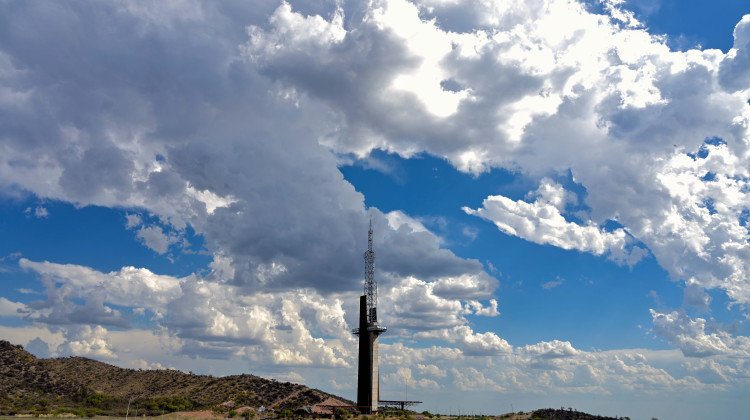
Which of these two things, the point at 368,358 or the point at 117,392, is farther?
the point at 117,392

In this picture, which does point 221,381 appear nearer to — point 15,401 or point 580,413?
point 15,401

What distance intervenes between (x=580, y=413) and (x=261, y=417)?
343 feet

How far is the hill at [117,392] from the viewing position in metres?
150

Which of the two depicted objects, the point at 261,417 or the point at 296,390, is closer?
the point at 261,417

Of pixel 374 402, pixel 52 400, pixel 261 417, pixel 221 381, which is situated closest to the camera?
pixel 374 402

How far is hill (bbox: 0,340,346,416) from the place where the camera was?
149875 mm

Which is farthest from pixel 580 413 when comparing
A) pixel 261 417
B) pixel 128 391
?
pixel 128 391

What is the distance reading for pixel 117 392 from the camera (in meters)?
180

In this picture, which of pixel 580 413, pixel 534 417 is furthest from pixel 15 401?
pixel 580 413

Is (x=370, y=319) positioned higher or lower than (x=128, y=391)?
higher

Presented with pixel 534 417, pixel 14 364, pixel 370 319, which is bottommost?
pixel 534 417

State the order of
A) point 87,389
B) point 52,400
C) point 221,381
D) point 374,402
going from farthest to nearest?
point 221,381
point 87,389
point 52,400
point 374,402

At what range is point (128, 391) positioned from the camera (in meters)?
183

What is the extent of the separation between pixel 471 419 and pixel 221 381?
9440cm
